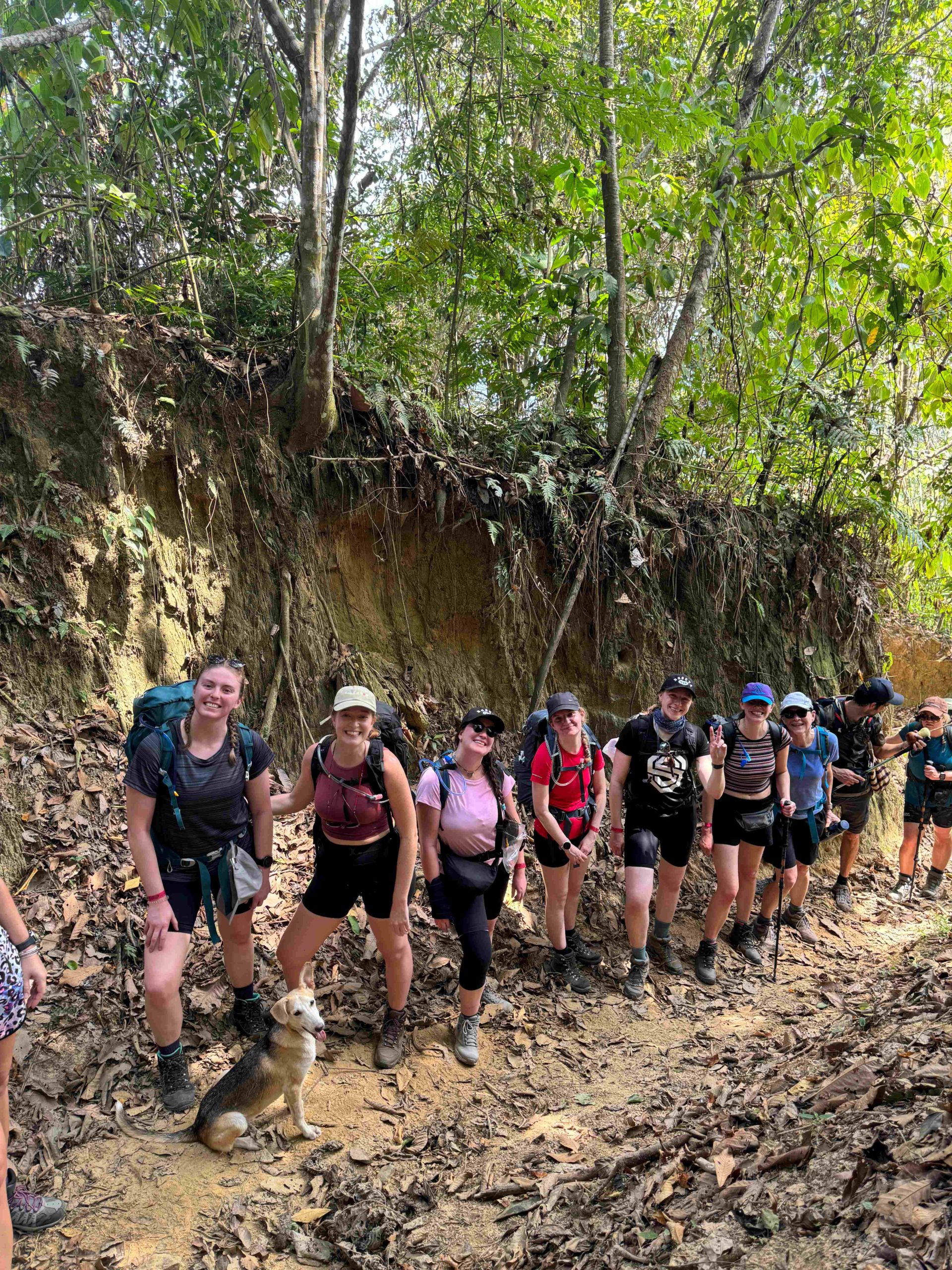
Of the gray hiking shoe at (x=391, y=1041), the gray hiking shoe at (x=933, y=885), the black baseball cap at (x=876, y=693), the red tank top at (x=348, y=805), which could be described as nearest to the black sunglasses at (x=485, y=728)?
the red tank top at (x=348, y=805)

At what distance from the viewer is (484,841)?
496 cm

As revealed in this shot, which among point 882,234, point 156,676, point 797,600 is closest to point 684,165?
point 882,234

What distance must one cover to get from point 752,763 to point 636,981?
6.66 feet

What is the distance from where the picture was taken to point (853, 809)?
26.7ft

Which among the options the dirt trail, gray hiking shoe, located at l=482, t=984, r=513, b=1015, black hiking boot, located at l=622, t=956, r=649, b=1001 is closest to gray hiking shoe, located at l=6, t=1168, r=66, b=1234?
the dirt trail

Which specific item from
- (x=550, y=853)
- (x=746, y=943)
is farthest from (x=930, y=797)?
(x=550, y=853)

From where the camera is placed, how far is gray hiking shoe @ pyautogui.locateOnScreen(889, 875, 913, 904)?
8.63 m

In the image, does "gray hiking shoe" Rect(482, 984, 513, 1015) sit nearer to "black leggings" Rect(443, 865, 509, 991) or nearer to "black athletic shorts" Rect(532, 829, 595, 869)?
"black leggings" Rect(443, 865, 509, 991)

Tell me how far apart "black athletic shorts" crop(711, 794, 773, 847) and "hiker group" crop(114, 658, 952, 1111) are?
0.05 ft

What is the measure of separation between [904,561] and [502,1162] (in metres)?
10.8

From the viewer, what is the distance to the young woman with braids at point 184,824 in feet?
12.6

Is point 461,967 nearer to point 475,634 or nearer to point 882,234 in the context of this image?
point 475,634

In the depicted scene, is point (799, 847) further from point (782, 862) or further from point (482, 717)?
point (482, 717)

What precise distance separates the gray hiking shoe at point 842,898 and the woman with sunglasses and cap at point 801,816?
0.89 m
